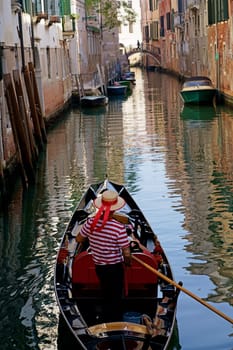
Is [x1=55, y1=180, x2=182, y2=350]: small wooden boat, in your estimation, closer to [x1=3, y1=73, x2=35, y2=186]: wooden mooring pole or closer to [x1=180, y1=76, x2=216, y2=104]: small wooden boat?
[x1=3, y1=73, x2=35, y2=186]: wooden mooring pole

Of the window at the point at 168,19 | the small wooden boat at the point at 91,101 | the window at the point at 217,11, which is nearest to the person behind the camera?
the window at the point at 217,11

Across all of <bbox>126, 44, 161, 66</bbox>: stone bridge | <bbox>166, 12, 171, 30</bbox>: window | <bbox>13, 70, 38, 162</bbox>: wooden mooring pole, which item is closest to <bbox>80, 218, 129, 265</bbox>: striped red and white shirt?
<bbox>13, 70, 38, 162</bbox>: wooden mooring pole

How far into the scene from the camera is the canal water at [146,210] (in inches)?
245

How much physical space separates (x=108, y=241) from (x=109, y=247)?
0.04m

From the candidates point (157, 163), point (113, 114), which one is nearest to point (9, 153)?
point (157, 163)

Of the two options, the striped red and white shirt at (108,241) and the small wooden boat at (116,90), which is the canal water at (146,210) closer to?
the striped red and white shirt at (108,241)

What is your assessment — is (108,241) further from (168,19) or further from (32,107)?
(168,19)

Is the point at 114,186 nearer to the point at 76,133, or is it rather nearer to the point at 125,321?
the point at 125,321

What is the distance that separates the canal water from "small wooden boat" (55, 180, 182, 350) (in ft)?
1.30

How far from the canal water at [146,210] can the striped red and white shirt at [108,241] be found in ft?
2.81

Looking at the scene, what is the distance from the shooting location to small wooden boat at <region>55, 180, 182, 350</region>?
507cm

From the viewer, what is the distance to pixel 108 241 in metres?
5.32

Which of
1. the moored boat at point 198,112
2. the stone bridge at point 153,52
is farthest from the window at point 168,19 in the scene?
the moored boat at point 198,112

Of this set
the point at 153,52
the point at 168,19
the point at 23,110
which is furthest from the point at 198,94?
the point at 153,52
